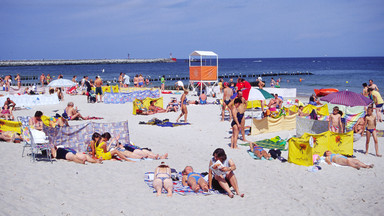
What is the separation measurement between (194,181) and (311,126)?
5.06 meters

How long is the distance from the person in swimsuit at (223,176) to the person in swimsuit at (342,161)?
3.13 meters

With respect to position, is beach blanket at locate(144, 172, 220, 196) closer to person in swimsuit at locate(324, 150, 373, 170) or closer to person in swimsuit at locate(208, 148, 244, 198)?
person in swimsuit at locate(208, 148, 244, 198)

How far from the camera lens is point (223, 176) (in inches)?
275

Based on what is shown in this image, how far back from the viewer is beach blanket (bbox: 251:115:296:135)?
12.1m

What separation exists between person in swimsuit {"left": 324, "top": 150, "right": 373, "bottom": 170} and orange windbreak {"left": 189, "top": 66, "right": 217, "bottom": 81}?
662 inches

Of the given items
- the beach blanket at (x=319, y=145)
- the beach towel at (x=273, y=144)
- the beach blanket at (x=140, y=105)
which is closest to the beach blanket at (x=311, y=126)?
the beach towel at (x=273, y=144)

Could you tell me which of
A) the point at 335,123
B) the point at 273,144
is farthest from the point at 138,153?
the point at 335,123

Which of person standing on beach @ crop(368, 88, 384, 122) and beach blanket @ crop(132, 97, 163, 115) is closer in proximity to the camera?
person standing on beach @ crop(368, 88, 384, 122)

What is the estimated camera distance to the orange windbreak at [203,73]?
25422 millimetres

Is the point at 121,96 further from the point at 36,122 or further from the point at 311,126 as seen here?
the point at 311,126

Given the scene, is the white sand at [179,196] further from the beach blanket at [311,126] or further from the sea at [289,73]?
the sea at [289,73]

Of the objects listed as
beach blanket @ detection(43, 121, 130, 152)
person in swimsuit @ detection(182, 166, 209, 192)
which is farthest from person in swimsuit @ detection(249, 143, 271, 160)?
beach blanket @ detection(43, 121, 130, 152)

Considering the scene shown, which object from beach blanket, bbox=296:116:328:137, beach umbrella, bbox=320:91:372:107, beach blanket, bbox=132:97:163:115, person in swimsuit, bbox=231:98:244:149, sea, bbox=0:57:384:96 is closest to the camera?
person in swimsuit, bbox=231:98:244:149

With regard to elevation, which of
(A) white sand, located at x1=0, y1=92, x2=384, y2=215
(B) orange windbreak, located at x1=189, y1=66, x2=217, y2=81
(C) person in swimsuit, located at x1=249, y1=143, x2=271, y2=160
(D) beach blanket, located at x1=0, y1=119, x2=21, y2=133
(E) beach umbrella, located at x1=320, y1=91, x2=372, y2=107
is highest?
(B) orange windbreak, located at x1=189, y1=66, x2=217, y2=81
